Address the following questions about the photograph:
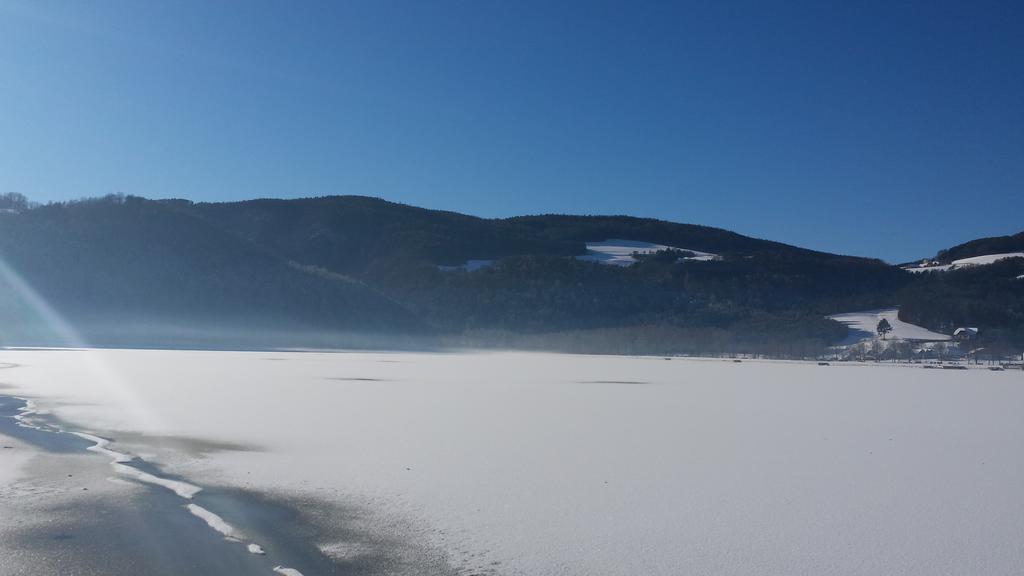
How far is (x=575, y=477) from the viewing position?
10.1 meters

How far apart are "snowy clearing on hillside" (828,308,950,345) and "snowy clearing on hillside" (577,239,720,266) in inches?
1533

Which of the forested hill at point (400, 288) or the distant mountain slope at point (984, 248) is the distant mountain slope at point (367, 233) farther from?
the distant mountain slope at point (984, 248)

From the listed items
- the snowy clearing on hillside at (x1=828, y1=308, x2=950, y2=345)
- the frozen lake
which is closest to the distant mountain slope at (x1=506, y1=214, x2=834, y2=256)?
the snowy clearing on hillside at (x1=828, y1=308, x2=950, y2=345)

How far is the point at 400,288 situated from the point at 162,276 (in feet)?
119

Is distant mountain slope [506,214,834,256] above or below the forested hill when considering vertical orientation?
above

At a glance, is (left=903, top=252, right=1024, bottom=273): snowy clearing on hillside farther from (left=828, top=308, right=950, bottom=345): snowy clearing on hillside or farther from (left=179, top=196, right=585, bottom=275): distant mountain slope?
(left=179, top=196, right=585, bottom=275): distant mountain slope

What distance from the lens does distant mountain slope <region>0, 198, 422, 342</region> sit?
79500mm

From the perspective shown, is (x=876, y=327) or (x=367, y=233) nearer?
(x=876, y=327)

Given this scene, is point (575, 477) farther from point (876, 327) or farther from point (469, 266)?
point (469, 266)

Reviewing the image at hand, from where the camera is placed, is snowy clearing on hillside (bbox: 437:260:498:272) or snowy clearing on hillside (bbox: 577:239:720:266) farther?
snowy clearing on hillside (bbox: 577:239:720:266)

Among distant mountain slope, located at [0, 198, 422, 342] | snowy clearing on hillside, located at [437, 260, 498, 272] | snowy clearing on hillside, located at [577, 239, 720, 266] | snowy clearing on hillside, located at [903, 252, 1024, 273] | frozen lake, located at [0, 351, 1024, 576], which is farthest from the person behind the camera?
snowy clearing on hillside, located at [577, 239, 720, 266]

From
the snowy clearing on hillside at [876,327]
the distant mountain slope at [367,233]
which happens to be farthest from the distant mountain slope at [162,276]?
the snowy clearing on hillside at [876,327]

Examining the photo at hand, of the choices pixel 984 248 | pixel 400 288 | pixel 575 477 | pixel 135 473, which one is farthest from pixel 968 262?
pixel 135 473

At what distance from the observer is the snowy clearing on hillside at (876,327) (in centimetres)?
6856
